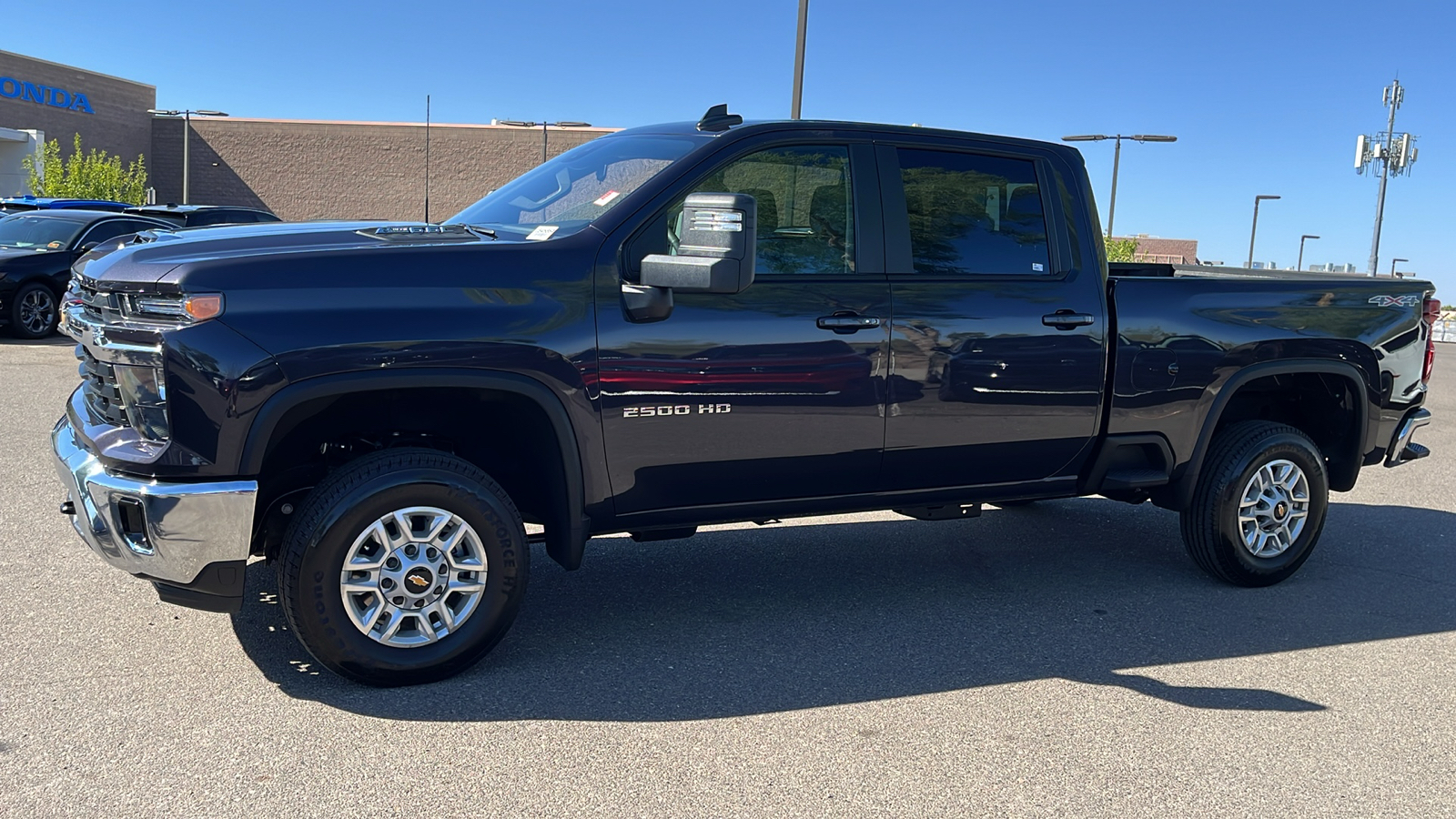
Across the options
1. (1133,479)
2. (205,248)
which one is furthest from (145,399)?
(1133,479)

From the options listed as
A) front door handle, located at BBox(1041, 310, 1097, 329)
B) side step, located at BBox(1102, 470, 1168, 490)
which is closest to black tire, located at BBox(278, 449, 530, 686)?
front door handle, located at BBox(1041, 310, 1097, 329)

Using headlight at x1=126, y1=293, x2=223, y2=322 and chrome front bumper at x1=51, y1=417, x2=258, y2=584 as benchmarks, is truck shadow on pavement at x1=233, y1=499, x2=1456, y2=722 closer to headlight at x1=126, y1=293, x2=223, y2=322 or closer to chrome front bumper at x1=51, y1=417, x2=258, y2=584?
chrome front bumper at x1=51, y1=417, x2=258, y2=584

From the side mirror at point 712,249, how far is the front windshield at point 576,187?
0.45m

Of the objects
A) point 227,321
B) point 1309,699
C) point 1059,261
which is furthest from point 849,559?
point 227,321

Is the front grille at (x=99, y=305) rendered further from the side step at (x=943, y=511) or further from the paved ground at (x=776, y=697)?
the side step at (x=943, y=511)

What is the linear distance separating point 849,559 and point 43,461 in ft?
16.6

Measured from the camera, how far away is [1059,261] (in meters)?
5.13

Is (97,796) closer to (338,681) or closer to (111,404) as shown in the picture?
(338,681)

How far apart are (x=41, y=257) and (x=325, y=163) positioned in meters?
42.4

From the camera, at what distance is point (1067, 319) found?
4.99 metres

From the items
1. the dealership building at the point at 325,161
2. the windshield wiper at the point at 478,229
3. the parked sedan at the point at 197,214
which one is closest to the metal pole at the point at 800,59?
the parked sedan at the point at 197,214

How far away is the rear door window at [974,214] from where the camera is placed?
4.84 m

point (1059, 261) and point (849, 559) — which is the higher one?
point (1059, 261)

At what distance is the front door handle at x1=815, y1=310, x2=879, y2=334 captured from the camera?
4449 millimetres
